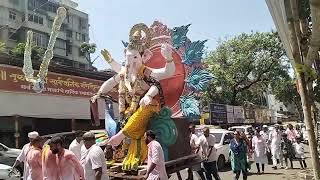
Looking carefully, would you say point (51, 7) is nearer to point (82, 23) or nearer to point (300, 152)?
point (82, 23)

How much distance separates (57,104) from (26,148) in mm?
15345

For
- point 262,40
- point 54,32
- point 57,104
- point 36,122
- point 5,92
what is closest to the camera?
point 54,32

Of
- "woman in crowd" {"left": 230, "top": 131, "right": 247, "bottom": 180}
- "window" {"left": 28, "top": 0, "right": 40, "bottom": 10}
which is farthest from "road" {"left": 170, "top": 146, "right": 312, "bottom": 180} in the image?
"window" {"left": 28, "top": 0, "right": 40, "bottom": 10}

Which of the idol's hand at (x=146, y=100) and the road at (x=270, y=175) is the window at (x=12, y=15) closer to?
the road at (x=270, y=175)

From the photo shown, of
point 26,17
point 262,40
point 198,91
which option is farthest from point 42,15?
→ point 198,91

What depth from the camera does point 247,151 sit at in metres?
12.2

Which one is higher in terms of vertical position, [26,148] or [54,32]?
[54,32]

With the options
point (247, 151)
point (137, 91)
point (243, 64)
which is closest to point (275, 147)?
point (247, 151)

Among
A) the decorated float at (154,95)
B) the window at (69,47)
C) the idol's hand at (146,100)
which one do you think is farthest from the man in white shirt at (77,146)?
the window at (69,47)

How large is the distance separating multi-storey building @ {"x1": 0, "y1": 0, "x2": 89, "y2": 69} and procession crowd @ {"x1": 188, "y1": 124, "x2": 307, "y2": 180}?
31.6 meters

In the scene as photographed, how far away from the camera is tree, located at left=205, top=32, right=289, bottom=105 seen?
3259 cm

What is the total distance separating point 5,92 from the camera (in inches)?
783

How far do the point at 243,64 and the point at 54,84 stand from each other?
51.1ft

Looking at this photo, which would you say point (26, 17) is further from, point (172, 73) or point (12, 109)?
point (172, 73)
